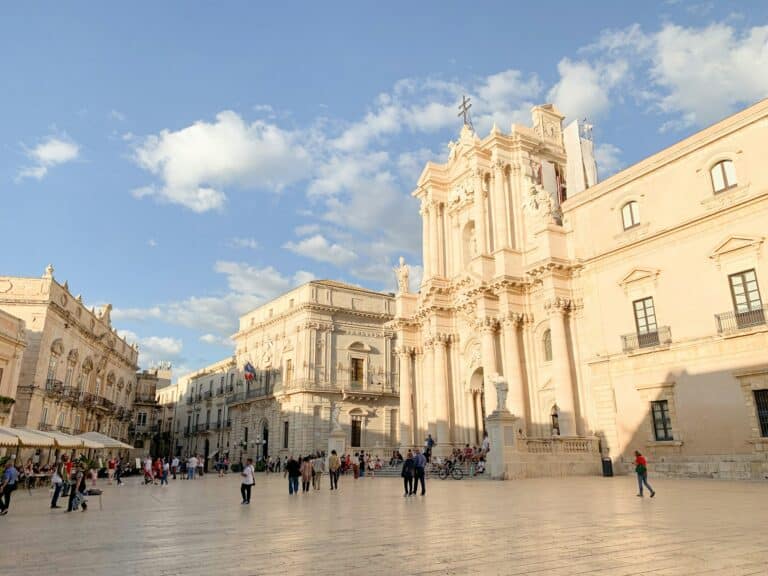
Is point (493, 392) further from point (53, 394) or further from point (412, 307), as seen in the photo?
point (53, 394)

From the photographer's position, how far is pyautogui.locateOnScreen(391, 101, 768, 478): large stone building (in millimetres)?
18812

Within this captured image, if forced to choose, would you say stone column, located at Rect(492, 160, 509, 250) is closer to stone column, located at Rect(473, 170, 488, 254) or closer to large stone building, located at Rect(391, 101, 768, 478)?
large stone building, located at Rect(391, 101, 768, 478)

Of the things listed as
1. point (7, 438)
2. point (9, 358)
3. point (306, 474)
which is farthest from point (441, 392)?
point (9, 358)

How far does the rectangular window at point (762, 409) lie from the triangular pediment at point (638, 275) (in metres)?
5.45

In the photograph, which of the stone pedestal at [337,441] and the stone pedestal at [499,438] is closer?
the stone pedestal at [499,438]

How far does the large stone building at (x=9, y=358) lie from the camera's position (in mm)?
27297

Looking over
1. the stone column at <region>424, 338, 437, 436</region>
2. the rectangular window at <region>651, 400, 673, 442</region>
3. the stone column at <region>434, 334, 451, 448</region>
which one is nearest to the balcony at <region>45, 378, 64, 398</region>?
the stone column at <region>424, 338, 437, 436</region>

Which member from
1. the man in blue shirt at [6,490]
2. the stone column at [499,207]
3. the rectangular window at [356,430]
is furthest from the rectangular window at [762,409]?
the rectangular window at [356,430]

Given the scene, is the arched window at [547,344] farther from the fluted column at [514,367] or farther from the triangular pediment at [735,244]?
the triangular pediment at [735,244]

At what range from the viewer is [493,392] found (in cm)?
2491

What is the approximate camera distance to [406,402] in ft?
106

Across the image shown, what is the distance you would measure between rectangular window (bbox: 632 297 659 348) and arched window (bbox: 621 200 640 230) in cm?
319

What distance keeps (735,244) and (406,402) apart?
1856 centimetres

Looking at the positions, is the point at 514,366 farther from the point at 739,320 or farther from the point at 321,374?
the point at 321,374
